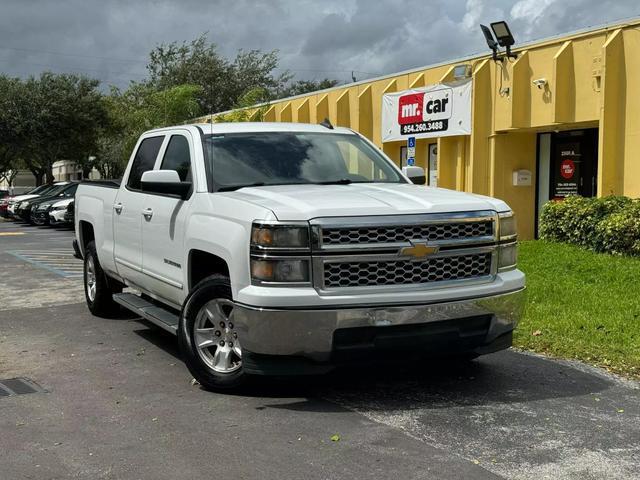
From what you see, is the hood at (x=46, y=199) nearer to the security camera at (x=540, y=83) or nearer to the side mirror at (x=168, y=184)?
the security camera at (x=540, y=83)

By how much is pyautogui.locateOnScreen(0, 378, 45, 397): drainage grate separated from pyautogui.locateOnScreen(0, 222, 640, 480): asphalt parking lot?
3.3 inches

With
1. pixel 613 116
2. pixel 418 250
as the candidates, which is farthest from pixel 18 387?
pixel 613 116

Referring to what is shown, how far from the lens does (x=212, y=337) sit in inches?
217

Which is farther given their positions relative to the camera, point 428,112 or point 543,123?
point 428,112

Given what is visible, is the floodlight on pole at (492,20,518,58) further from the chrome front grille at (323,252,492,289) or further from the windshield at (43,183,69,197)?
the windshield at (43,183,69,197)

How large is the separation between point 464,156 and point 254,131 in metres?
12.3

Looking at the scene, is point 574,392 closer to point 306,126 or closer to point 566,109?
point 306,126

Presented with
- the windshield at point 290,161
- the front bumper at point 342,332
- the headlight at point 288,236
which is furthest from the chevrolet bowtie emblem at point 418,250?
the windshield at point 290,161

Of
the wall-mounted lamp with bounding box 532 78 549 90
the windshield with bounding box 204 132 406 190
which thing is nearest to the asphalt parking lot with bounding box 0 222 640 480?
the windshield with bounding box 204 132 406 190

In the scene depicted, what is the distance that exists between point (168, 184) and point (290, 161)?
1077 mm

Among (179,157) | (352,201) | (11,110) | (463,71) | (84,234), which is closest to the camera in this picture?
(352,201)

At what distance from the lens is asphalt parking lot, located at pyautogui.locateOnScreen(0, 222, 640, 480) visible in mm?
4105

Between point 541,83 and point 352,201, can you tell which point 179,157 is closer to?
point 352,201

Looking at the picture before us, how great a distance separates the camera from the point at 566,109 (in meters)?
15.1
